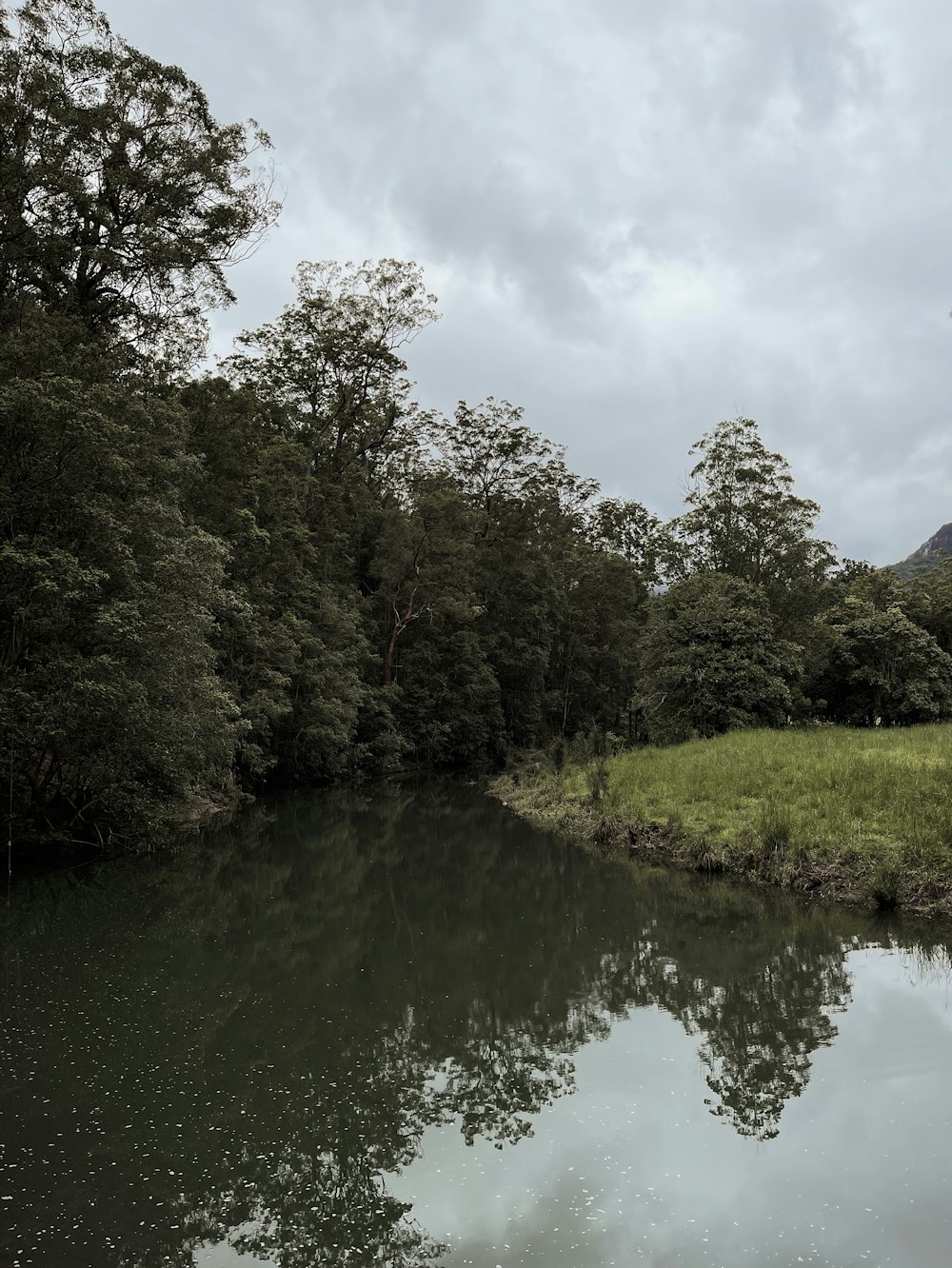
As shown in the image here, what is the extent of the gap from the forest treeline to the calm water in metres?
5.17

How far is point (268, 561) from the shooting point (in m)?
29.8

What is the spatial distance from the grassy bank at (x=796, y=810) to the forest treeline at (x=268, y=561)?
5.41 metres

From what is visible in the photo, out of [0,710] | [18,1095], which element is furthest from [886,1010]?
[0,710]

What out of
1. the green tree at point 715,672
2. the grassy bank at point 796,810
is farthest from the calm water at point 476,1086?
the green tree at point 715,672

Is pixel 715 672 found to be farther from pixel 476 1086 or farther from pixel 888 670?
pixel 476 1086

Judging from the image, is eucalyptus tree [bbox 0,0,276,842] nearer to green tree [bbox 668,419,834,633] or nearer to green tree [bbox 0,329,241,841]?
green tree [bbox 0,329,241,841]

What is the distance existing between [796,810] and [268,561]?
68.6 ft

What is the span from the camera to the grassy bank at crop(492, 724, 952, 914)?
1180 cm

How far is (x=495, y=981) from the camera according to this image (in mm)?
9281

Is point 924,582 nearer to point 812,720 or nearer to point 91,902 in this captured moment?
point 812,720

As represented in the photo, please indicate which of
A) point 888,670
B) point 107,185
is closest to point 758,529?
point 888,670

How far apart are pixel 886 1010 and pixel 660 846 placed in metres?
8.08

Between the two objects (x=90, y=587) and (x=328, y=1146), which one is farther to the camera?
(x=90, y=587)

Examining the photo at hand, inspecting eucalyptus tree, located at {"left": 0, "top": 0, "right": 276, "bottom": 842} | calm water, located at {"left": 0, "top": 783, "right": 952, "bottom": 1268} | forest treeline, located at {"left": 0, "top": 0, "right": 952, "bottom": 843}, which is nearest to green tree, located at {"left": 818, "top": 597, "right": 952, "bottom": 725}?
forest treeline, located at {"left": 0, "top": 0, "right": 952, "bottom": 843}
